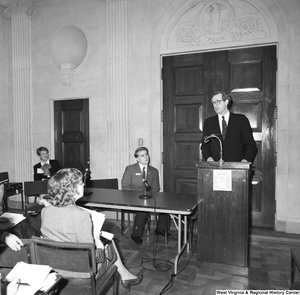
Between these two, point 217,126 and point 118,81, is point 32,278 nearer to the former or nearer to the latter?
point 217,126

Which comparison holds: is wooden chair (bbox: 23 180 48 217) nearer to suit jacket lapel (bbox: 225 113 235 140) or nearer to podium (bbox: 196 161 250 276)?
podium (bbox: 196 161 250 276)

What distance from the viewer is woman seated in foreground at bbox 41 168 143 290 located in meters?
1.95

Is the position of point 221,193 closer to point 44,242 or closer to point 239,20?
point 44,242

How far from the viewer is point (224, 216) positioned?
313 centimetres

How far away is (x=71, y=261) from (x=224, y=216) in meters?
1.92

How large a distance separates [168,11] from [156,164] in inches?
116

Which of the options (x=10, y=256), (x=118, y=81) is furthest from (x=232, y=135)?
(x=10, y=256)

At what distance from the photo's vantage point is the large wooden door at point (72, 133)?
20.1ft

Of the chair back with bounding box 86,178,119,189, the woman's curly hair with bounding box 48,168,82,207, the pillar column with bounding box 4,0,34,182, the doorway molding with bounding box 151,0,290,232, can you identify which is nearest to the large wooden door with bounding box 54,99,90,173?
the pillar column with bounding box 4,0,34,182

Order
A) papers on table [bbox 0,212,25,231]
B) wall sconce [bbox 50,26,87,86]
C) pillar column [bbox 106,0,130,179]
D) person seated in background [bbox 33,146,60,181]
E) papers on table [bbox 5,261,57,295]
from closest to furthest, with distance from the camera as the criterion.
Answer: papers on table [bbox 5,261,57,295] < papers on table [bbox 0,212,25,231] < pillar column [bbox 106,0,130,179] < person seated in background [bbox 33,146,60,181] < wall sconce [bbox 50,26,87,86]

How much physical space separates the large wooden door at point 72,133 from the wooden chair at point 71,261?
420 cm

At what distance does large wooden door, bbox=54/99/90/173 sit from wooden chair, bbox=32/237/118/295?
420cm

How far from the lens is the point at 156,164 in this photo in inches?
213

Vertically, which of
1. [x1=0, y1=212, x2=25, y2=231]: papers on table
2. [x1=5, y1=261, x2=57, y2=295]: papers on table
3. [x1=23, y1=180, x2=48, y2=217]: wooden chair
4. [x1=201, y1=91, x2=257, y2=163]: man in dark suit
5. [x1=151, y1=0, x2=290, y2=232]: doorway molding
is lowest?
[x1=23, y1=180, x2=48, y2=217]: wooden chair
